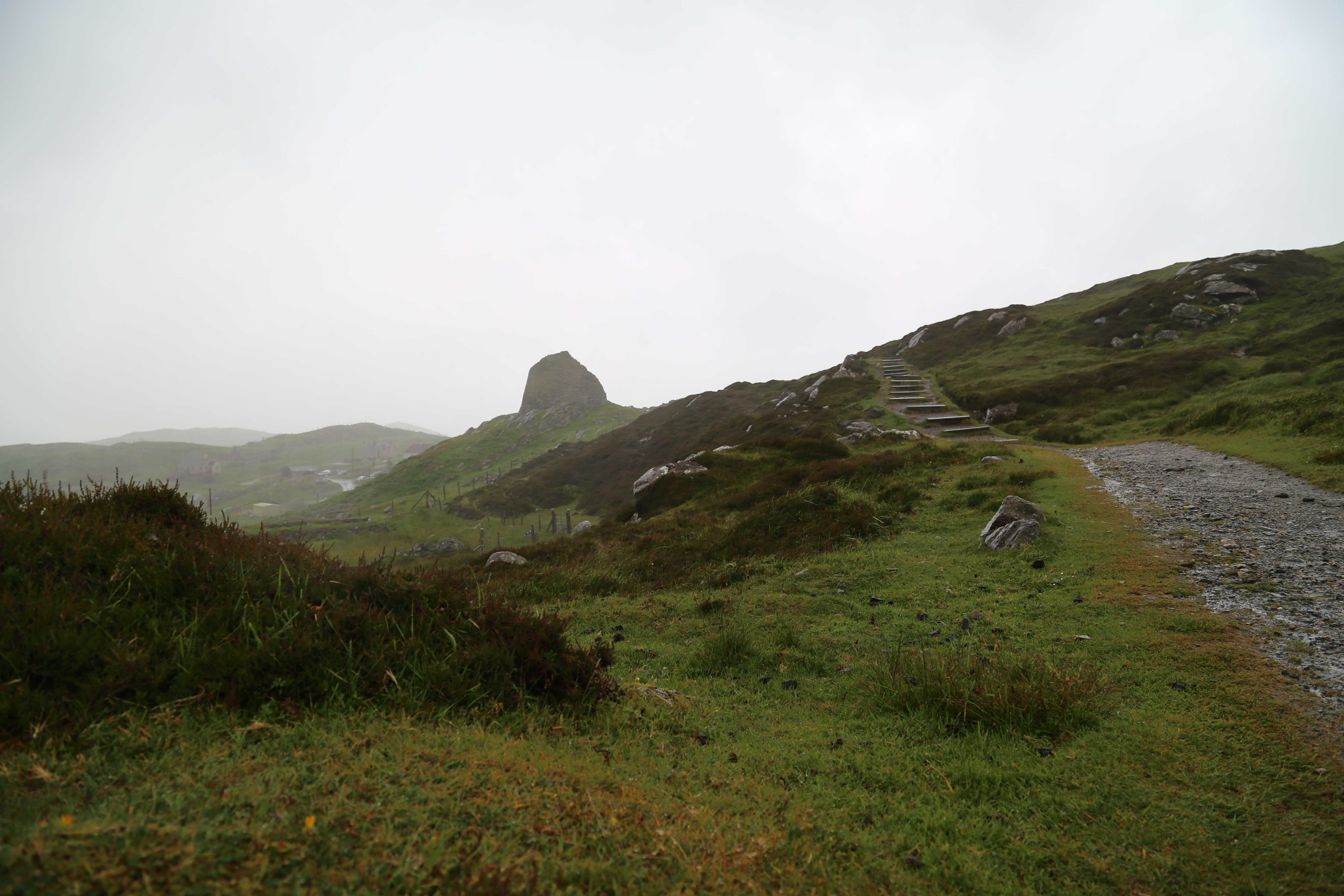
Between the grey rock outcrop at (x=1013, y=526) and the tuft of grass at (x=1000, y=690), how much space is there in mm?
4947

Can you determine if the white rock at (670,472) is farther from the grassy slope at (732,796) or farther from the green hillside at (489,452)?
the green hillside at (489,452)

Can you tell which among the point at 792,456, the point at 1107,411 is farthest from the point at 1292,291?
the point at 792,456

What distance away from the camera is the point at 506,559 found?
1742cm

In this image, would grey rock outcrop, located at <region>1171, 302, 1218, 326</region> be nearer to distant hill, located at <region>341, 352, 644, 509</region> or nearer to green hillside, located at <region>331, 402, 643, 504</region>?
distant hill, located at <region>341, 352, 644, 509</region>

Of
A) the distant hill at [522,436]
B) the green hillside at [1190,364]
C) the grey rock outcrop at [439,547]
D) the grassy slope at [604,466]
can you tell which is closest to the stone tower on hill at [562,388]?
the distant hill at [522,436]

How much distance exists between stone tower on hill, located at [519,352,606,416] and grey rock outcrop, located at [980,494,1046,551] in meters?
110

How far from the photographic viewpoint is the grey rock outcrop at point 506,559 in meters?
17.0

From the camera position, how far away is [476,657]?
4742mm

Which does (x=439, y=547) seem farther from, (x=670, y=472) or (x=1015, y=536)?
(x=1015, y=536)

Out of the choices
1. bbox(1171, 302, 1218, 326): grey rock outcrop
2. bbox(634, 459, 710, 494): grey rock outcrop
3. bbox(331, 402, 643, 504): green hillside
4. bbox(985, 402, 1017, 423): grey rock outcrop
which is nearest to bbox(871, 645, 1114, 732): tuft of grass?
bbox(634, 459, 710, 494): grey rock outcrop

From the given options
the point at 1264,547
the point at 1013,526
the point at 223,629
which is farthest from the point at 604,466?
the point at 223,629

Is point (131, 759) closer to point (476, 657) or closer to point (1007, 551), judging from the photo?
point (476, 657)

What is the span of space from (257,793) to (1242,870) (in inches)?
230

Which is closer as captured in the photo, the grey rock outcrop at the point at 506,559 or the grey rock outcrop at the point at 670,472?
the grey rock outcrop at the point at 506,559
